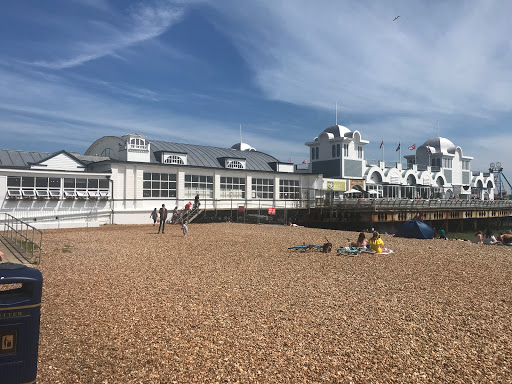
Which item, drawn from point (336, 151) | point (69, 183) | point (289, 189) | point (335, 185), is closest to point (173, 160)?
point (69, 183)

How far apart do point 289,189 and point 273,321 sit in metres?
31.7

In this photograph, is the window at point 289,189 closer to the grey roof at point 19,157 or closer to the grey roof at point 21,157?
the grey roof at point 21,157

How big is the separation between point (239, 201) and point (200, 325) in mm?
27621

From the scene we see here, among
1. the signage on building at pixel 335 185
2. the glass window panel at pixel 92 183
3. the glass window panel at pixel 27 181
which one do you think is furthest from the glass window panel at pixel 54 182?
the signage on building at pixel 335 185

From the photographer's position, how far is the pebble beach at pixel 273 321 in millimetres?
5070

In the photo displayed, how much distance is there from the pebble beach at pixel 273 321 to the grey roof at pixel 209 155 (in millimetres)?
21860

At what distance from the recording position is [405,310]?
7617 millimetres

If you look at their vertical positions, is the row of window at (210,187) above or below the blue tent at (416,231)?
above

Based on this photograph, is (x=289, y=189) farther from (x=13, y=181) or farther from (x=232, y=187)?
(x=13, y=181)

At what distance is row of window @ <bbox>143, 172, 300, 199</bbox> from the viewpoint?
97.0ft

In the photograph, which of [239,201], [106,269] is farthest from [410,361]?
[239,201]

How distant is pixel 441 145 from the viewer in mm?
67250

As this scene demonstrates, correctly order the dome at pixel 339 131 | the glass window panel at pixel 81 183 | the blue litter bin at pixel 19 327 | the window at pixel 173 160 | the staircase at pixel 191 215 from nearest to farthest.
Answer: the blue litter bin at pixel 19 327 < the glass window panel at pixel 81 183 < the staircase at pixel 191 215 < the window at pixel 173 160 < the dome at pixel 339 131

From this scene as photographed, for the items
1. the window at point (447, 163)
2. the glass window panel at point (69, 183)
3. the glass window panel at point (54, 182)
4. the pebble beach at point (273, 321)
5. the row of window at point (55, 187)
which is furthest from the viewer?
the window at point (447, 163)
